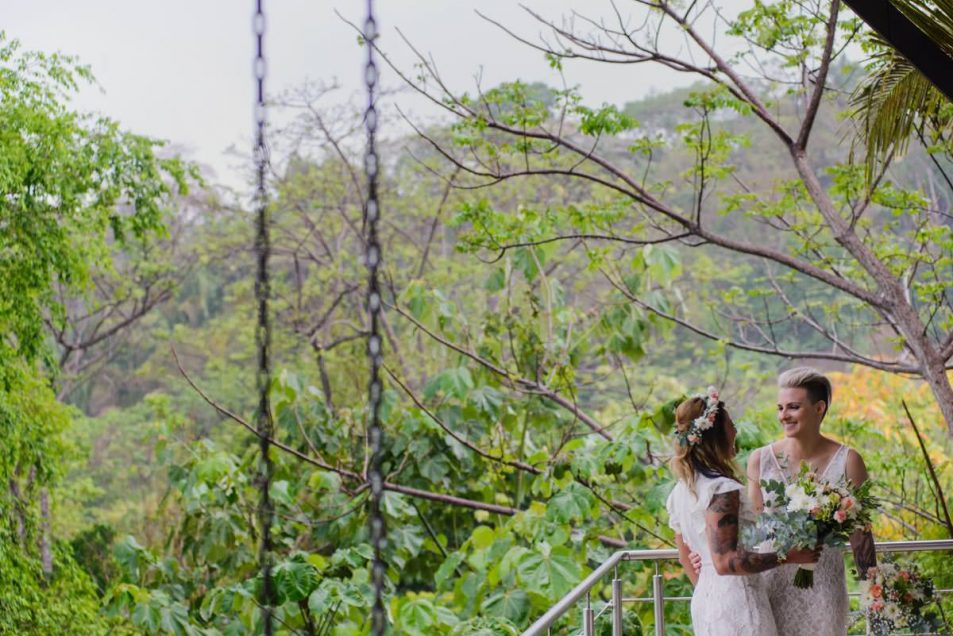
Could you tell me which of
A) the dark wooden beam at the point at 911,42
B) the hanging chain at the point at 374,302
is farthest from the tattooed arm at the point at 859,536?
the hanging chain at the point at 374,302

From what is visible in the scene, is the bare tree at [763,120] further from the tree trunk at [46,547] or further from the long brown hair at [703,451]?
the tree trunk at [46,547]

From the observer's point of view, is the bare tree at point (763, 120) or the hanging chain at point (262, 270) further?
the bare tree at point (763, 120)

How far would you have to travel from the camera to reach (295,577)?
15.1 feet

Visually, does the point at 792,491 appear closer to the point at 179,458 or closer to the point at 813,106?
the point at 813,106

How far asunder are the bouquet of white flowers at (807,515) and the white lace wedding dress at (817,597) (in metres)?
0.12

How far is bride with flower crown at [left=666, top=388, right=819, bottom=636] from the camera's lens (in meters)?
2.31

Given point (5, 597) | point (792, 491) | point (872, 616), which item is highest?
point (792, 491)

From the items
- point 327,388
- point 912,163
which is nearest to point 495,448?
point 327,388

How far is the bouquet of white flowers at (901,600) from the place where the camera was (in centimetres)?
275

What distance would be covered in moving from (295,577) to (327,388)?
7.97 m

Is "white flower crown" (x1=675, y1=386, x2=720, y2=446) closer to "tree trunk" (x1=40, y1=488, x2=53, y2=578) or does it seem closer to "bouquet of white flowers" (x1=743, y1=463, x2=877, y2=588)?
"bouquet of white flowers" (x1=743, y1=463, x2=877, y2=588)

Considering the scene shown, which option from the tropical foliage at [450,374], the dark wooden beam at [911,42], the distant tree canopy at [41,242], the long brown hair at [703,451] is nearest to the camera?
the dark wooden beam at [911,42]

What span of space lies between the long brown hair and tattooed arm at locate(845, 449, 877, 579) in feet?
1.07

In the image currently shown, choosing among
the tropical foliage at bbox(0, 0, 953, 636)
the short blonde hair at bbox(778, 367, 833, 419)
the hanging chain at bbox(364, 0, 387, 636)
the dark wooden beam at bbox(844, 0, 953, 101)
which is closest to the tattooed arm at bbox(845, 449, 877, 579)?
the short blonde hair at bbox(778, 367, 833, 419)
